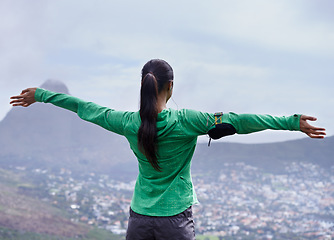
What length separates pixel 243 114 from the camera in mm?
2033

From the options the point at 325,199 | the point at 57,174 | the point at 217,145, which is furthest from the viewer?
the point at 217,145

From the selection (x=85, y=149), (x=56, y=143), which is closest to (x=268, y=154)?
(x=85, y=149)

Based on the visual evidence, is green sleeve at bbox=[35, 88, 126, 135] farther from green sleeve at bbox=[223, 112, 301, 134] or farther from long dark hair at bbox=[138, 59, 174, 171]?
green sleeve at bbox=[223, 112, 301, 134]

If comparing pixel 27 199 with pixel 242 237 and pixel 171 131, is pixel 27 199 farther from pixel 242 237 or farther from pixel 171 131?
pixel 171 131

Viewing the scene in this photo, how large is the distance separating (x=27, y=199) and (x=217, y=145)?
1080 inches

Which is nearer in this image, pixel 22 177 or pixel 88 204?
pixel 88 204

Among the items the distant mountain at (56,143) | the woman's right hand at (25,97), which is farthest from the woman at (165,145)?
the distant mountain at (56,143)

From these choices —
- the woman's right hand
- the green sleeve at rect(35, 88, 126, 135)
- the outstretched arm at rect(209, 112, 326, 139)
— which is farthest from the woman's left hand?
the woman's right hand

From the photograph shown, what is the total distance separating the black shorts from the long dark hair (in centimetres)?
26

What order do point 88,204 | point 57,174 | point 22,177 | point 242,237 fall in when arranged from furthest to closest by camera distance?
1. point 57,174
2. point 22,177
3. point 88,204
4. point 242,237

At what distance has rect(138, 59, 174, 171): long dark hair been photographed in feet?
6.66

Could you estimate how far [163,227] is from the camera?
2.08 m

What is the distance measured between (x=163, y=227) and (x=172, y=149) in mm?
392

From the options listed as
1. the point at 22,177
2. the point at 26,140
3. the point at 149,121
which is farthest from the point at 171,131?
the point at 26,140
